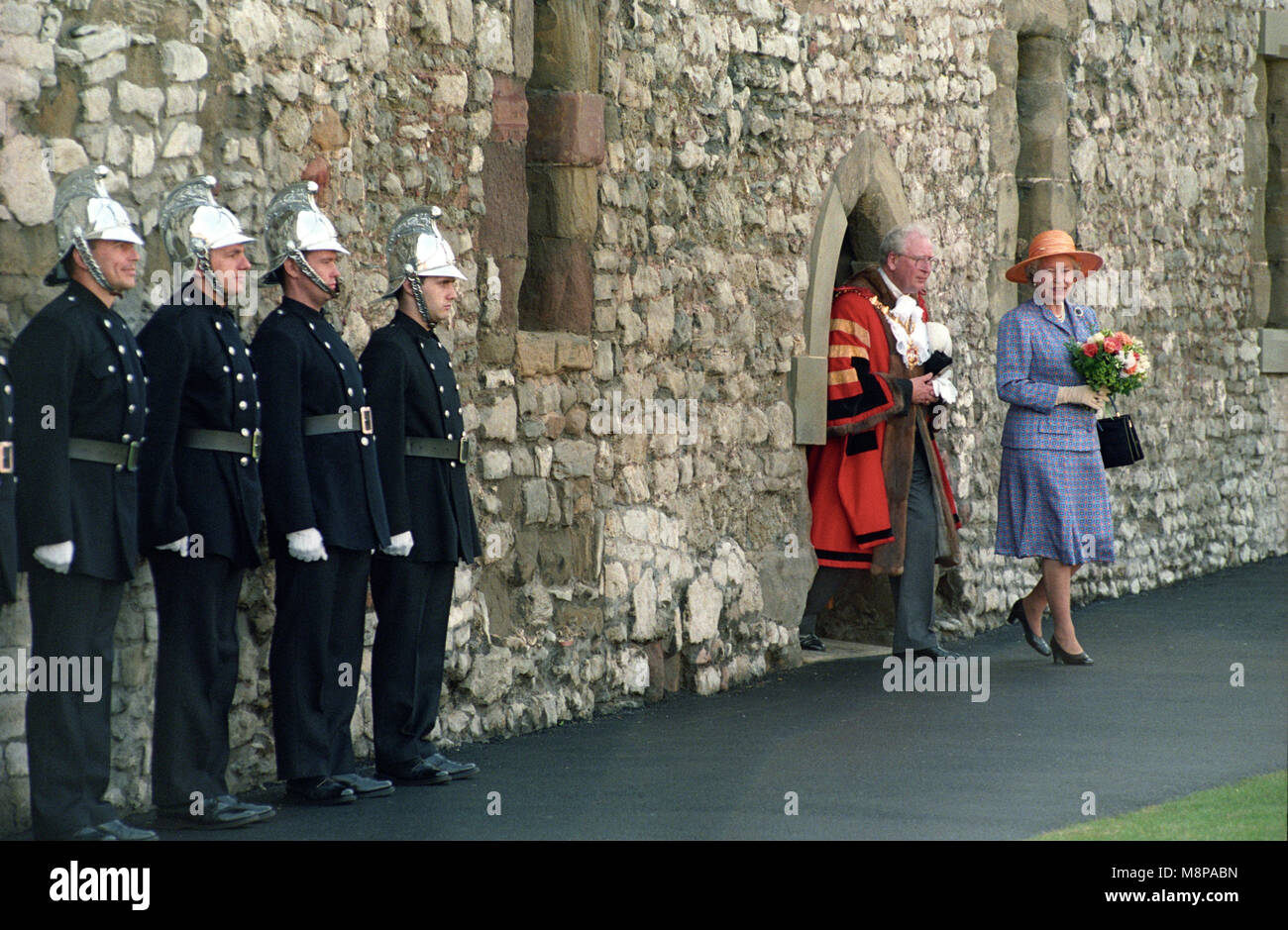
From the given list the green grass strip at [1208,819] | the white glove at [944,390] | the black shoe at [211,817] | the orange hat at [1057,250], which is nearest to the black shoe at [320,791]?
the black shoe at [211,817]

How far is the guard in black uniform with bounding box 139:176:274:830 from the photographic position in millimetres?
5609

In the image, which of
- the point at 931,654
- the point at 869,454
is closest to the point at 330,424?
the point at 869,454

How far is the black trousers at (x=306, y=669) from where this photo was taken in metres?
6.05

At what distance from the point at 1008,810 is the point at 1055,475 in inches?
134

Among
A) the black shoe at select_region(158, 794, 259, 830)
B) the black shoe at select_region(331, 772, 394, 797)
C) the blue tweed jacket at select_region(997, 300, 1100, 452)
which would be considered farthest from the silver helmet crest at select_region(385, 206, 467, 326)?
the blue tweed jacket at select_region(997, 300, 1100, 452)

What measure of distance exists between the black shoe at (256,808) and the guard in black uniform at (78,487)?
0.38 meters

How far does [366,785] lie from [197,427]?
1339 millimetres

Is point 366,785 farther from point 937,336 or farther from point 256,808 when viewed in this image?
point 937,336

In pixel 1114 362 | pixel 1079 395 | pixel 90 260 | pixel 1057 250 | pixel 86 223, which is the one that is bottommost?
pixel 1079 395

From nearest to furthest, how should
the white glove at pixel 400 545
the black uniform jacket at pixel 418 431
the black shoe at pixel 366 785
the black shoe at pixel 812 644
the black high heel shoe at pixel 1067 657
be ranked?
1. the black shoe at pixel 366 785
2. the white glove at pixel 400 545
3. the black uniform jacket at pixel 418 431
4. the black high heel shoe at pixel 1067 657
5. the black shoe at pixel 812 644

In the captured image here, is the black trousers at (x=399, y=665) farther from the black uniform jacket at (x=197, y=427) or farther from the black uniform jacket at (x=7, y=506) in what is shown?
the black uniform jacket at (x=7, y=506)

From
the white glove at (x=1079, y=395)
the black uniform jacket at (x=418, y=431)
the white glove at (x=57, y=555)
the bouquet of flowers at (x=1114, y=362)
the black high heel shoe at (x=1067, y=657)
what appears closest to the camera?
the white glove at (x=57, y=555)

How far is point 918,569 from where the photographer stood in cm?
910
